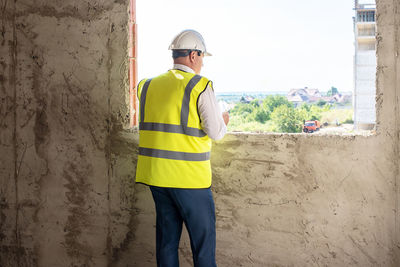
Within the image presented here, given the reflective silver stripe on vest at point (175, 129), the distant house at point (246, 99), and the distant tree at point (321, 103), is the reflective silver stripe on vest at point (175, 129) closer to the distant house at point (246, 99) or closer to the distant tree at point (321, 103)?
the distant house at point (246, 99)

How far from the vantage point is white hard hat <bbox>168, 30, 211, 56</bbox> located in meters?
1.96

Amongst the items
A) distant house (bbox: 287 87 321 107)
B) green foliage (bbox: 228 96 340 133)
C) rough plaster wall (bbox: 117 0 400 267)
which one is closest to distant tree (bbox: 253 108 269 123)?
green foliage (bbox: 228 96 340 133)

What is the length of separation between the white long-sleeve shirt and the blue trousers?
13.1 inches

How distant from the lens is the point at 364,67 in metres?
2.30

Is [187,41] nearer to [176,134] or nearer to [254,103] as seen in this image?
[176,134]

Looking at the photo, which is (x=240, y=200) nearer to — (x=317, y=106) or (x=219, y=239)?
(x=219, y=239)

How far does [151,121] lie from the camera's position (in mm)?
1930

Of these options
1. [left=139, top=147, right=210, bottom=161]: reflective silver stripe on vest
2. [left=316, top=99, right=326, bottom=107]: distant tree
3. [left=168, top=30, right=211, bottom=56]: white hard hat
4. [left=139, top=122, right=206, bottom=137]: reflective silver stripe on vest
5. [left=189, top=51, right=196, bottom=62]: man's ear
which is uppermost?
[left=168, top=30, right=211, bottom=56]: white hard hat

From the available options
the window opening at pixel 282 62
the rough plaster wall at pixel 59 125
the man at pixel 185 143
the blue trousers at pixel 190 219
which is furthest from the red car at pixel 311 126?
the rough plaster wall at pixel 59 125

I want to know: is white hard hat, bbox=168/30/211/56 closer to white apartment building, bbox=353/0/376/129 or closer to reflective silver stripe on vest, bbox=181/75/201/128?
reflective silver stripe on vest, bbox=181/75/201/128

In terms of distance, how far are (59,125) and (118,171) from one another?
0.59 meters

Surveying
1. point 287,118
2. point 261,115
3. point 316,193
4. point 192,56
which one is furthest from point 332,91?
point 192,56

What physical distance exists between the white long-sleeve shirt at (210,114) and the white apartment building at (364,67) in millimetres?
1029

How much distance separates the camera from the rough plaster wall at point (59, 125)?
8.39 ft
